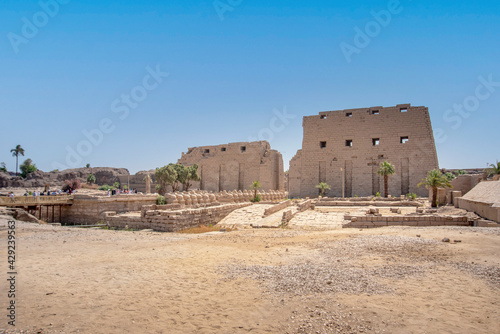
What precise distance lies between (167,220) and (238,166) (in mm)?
28116

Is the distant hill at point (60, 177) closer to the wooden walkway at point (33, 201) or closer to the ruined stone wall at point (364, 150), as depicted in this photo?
the ruined stone wall at point (364, 150)

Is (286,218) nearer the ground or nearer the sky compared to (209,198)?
nearer the ground

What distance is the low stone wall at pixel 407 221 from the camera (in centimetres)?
1198

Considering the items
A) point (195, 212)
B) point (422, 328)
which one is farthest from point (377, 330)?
point (195, 212)

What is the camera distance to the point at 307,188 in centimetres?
3722

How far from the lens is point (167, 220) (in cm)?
1268

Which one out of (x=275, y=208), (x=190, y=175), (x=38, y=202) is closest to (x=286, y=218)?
(x=275, y=208)

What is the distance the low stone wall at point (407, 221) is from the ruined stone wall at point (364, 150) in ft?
67.5

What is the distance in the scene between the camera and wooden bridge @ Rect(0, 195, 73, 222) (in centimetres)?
1756

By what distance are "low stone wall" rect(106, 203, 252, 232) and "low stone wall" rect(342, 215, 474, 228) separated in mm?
6214

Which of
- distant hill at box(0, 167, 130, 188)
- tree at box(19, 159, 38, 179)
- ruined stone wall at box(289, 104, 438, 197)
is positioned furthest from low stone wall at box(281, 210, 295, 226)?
tree at box(19, 159, 38, 179)

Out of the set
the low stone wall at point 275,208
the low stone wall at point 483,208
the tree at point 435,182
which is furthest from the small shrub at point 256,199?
the low stone wall at point 483,208

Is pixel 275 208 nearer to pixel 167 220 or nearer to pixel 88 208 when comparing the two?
pixel 167 220

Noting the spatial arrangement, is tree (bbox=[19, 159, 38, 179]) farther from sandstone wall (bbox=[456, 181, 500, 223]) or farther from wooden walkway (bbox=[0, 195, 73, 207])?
sandstone wall (bbox=[456, 181, 500, 223])
